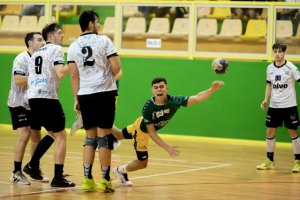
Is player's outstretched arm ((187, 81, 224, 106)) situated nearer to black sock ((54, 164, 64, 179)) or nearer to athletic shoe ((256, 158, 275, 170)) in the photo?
black sock ((54, 164, 64, 179))

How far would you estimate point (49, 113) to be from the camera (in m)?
10.2

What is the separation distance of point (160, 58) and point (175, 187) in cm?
766

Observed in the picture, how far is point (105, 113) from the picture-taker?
9.66 metres

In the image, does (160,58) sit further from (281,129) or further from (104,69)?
(104,69)

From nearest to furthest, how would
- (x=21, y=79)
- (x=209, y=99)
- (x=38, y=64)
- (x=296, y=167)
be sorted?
(x=38, y=64) < (x=21, y=79) < (x=296, y=167) < (x=209, y=99)

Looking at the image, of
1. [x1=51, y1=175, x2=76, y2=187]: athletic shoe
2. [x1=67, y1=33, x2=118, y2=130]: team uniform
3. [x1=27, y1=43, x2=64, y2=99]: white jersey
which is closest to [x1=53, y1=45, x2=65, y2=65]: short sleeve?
[x1=27, y1=43, x2=64, y2=99]: white jersey

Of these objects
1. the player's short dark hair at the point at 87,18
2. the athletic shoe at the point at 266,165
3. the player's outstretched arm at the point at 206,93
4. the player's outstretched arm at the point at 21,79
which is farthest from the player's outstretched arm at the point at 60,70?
the athletic shoe at the point at 266,165

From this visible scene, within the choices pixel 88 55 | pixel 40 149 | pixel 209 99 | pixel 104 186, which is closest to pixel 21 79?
pixel 40 149

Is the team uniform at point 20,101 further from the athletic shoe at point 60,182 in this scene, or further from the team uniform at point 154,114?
the team uniform at point 154,114

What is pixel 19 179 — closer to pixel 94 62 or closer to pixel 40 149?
pixel 40 149

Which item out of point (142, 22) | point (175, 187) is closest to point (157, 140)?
point (175, 187)

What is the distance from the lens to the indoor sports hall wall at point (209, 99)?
16.8 meters

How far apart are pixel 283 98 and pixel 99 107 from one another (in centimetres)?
458

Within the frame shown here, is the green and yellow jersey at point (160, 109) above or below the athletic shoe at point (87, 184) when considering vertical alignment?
above
